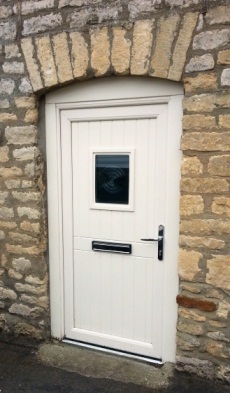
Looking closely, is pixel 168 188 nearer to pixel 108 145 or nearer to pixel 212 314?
pixel 108 145

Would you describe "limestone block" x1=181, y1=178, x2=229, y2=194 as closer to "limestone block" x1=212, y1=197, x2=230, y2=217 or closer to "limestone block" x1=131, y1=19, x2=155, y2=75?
"limestone block" x1=212, y1=197, x2=230, y2=217

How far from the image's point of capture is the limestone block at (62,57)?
2547 millimetres

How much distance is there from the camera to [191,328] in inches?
97.6

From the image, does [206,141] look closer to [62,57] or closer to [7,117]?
[62,57]

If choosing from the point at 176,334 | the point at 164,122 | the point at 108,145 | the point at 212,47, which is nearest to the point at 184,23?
the point at 212,47

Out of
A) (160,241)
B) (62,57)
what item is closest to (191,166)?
(160,241)

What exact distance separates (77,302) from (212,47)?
2.50 meters

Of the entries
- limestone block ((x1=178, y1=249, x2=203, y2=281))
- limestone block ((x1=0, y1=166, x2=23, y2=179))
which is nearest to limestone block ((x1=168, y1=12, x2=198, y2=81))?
limestone block ((x1=178, y1=249, x2=203, y2=281))

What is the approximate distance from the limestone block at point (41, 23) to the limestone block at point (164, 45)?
2.83 feet

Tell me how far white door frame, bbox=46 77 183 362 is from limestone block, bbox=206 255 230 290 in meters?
0.32

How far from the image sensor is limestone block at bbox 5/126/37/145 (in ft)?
9.11

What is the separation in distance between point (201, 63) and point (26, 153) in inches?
64.8

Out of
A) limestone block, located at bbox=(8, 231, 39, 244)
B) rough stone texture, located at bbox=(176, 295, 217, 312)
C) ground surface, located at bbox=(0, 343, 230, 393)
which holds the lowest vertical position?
ground surface, located at bbox=(0, 343, 230, 393)

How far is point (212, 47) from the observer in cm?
219
